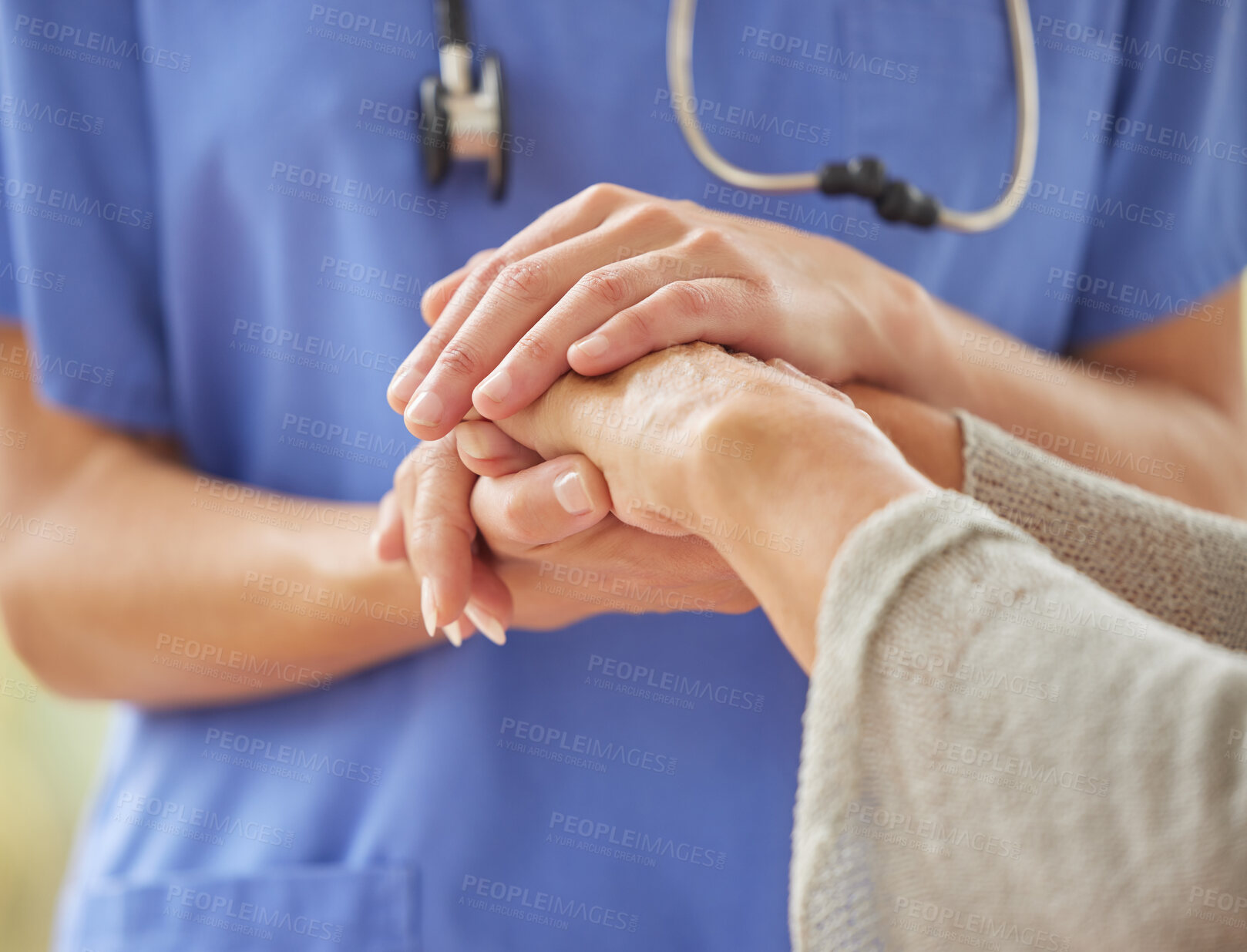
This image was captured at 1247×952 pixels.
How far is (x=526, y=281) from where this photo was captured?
1.59ft

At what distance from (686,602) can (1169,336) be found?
459 mm

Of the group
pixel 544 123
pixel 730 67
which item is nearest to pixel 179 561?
pixel 544 123

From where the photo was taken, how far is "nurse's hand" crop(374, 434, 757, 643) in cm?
47

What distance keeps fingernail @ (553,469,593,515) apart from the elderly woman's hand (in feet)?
0.04

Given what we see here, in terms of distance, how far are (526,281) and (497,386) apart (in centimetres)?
6

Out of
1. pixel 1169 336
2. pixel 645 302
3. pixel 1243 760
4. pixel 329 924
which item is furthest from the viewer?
pixel 1169 336

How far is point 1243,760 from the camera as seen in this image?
0.24 meters

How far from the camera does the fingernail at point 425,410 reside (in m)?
0.47

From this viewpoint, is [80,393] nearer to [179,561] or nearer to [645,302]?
[179,561]
